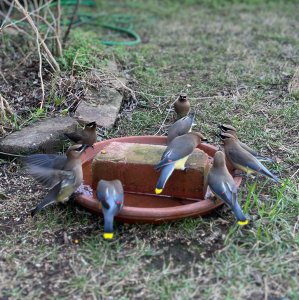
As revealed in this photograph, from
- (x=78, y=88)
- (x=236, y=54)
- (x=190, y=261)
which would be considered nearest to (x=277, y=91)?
(x=236, y=54)

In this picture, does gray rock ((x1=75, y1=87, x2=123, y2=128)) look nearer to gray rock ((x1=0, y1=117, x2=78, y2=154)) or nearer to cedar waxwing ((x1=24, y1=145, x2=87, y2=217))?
gray rock ((x1=0, y1=117, x2=78, y2=154))

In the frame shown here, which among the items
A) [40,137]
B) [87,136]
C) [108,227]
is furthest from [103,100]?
[108,227]

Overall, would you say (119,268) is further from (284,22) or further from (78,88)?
(284,22)

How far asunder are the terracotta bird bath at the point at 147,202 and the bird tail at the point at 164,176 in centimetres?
14

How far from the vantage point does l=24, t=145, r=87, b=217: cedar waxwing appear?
4066mm

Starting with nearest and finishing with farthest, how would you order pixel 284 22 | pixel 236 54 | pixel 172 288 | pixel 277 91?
pixel 172 288 → pixel 277 91 → pixel 236 54 → pixel 284 22

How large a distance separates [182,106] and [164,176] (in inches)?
64.9

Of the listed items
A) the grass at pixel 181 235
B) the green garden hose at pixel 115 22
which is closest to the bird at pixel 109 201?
the grass at pixel 181 235

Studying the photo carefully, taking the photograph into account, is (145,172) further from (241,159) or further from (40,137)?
(40,137)

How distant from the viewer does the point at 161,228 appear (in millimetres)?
3930

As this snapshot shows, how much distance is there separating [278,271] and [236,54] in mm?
4795

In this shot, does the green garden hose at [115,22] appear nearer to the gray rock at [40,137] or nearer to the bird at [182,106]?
the bird at [182,106]

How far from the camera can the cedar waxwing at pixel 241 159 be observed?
432cm

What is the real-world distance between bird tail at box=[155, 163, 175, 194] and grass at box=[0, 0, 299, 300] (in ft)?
0.86
